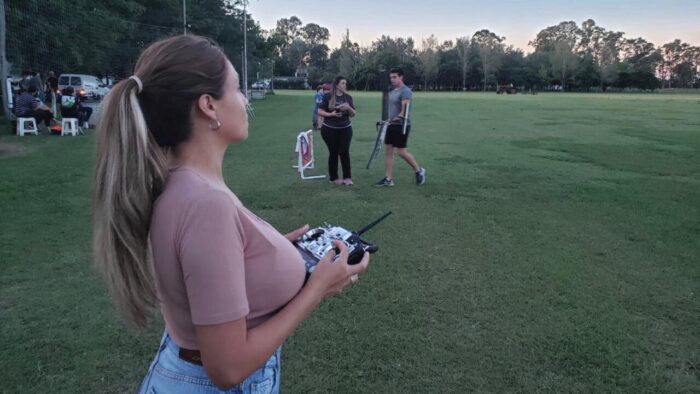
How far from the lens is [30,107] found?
15812 mm

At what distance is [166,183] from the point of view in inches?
48.9

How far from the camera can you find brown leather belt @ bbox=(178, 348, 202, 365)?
134cm

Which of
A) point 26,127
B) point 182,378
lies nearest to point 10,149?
point 26,127

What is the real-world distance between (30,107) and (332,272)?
17910mm

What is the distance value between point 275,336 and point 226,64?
76 centimetres

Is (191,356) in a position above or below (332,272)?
below

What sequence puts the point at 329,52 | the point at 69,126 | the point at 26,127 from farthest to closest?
the point at 329,52 < the point at 69,126 < the point at 26,127

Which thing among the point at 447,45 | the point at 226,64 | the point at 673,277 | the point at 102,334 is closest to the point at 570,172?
the point at 673,277

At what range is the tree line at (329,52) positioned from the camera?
2014cm

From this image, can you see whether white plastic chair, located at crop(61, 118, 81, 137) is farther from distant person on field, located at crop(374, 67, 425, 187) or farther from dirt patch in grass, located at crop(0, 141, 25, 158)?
distant person on field, located at crop(374, 67, 425, 187)

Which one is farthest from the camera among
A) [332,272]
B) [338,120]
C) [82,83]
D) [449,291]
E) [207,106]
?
[82,83]

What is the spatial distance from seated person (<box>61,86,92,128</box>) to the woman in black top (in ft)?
35.2

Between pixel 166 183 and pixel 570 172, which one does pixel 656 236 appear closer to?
pixel 570 172

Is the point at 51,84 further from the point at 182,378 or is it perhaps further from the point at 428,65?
the point at 428,65
